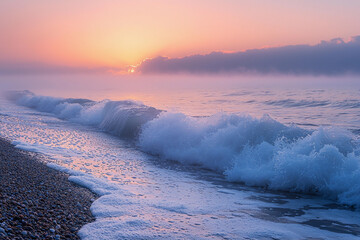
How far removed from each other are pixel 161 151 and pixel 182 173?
3.04 metres

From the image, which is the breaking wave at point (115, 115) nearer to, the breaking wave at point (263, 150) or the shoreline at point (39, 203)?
the breaking wave at point (263, 150)

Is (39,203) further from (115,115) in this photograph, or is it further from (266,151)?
(115,115)

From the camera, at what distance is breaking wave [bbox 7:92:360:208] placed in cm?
741

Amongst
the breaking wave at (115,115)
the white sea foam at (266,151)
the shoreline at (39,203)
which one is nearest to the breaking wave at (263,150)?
the white sea foam at (266,151)

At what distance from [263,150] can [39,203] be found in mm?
6302

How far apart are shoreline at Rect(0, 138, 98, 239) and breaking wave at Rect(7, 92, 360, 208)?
4.26 meters

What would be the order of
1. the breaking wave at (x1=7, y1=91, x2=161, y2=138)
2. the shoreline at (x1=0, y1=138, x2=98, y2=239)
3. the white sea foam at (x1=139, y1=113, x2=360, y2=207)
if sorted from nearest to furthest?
the shoreline at (x1=0, y1=138, x2=98, y2=239) → the white sea foam at (x1=139, y1=113, x2=360, y2=207) → the breaking wave at (x1=7, y1=91, x2=161, y2=138)

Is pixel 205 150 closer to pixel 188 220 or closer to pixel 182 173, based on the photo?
pixel 182 173

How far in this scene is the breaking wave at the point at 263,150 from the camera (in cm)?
741

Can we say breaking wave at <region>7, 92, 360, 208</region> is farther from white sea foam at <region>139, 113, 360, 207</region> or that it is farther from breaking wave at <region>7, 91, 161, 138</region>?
breaking wave at <region>7, 91, 161, 138</region>

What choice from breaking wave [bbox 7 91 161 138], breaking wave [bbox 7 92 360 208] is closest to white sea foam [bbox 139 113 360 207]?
breaking wave [bbox 7 92 360 208]

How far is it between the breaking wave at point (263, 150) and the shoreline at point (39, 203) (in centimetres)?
426

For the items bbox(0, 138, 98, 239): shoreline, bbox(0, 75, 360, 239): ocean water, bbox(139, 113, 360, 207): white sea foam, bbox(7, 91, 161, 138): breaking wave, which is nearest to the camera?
bbox(0, 138, 98, 239): shoreline

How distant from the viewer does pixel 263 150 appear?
9.30 meters
